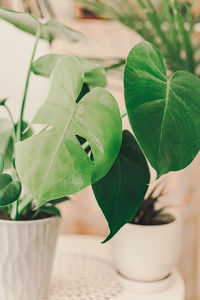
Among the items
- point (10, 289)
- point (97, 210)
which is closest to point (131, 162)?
point (10, 289)

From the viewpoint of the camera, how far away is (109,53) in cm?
107

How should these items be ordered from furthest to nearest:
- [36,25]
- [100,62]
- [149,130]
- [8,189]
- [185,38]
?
[100,62]
[185,38]
[36,25]
[8,189]
[149,130]

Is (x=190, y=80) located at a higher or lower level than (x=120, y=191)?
higher

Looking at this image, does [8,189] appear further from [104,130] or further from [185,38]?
[185,38]

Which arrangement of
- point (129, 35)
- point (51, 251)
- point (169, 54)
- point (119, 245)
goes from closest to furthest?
point (51, 251)
point (119, 245)
point (169, 54)
point (129, 35)

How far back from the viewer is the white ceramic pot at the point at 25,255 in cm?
58

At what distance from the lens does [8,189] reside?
0.51 metres

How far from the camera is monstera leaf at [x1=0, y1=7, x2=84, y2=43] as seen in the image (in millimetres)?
574

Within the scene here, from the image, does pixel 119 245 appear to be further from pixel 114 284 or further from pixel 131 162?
pixel 131 162

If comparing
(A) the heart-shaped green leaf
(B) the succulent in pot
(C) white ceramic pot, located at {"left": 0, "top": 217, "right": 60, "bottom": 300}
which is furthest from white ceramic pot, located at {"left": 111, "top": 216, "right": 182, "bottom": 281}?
(A) the heart-shaped green leaf

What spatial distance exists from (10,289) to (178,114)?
0.39m

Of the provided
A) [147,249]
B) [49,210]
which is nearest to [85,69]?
[49,210]

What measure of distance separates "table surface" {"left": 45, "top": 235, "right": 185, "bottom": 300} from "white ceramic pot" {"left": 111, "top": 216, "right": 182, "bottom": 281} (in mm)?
38

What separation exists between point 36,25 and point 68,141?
11.0 inches
